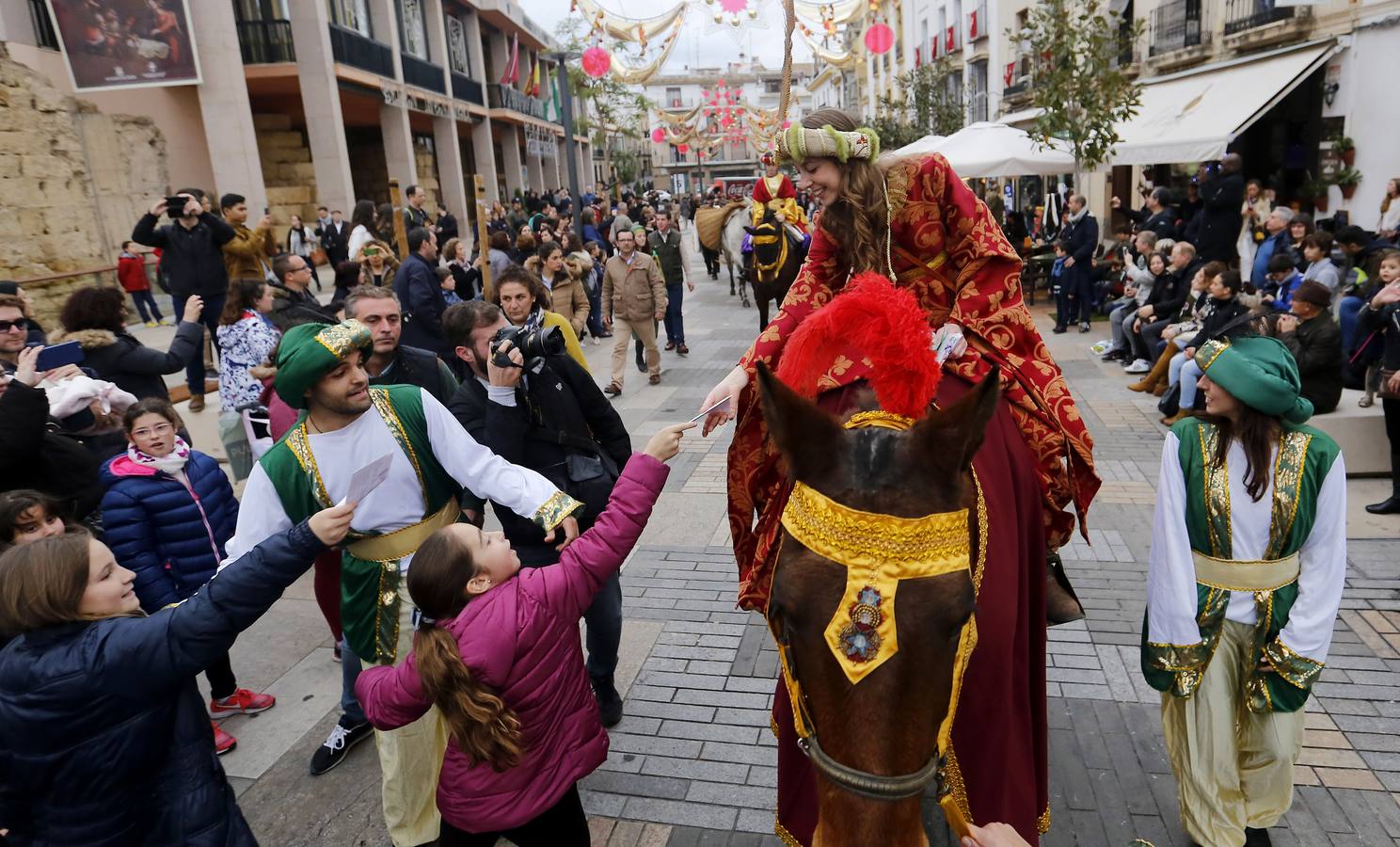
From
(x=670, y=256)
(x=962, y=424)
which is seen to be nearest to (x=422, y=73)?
(x=670, y=256)

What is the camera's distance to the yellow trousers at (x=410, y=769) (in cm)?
308

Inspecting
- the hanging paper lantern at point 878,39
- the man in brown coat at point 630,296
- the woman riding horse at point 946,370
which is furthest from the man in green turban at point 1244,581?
the hanging paper lantern at point 878,39

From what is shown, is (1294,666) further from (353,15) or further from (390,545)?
(353,15)

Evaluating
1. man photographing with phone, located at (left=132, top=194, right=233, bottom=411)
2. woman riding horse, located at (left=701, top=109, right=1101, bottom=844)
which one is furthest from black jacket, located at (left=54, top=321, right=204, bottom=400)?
woman riding horse, located at (left=701, top=109, right=1101, bottom=844)

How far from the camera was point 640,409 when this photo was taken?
933 centimetres

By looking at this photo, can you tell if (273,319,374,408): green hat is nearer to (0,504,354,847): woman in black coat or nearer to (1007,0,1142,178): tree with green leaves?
(0,504,354,847): woman in black coat

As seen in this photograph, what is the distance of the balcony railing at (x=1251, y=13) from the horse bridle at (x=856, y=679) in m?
17.8

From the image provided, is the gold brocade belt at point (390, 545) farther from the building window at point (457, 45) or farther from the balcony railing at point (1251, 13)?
the building window at point (457, 45)

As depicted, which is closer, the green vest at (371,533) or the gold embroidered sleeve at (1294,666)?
the gold embroidered sleeve at (1294,666)

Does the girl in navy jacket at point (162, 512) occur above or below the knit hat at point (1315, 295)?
below

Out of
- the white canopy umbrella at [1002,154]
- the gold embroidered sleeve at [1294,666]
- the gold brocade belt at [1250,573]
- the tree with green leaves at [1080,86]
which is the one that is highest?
the tree with green leaves at [1080,86]

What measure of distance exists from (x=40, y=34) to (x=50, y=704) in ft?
60.1

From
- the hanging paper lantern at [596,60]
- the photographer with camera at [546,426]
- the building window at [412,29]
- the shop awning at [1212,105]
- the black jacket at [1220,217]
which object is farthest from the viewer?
the building window at [412,29]

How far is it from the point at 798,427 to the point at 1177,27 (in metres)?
22.1
